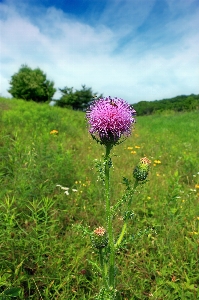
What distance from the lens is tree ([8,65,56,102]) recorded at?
3434cm

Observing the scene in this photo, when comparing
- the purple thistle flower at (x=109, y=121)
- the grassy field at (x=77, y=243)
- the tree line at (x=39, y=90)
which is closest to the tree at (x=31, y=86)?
the tree line at (x=39, y=90)

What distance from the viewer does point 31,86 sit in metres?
33.9

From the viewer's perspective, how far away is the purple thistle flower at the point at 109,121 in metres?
1.55

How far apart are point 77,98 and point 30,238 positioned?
1363 inches

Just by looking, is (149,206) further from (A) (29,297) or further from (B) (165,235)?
(A) (29,297)

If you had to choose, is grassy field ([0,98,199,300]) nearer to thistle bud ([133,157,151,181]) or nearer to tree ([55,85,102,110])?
thistle bud ([133,157,151,181])

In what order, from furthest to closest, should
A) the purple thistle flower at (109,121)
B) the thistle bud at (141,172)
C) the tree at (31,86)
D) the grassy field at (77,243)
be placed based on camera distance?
1. the tree at (31,86)
2. the grassy field at (77,243)
3. the thistle bud at (141,172)
4. the purple thistle flower at (109,121)

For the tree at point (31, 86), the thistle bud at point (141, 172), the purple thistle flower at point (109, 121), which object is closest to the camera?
the purple thistle flower at point (109, 121)

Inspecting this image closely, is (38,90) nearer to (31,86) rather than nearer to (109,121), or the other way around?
(31,86)

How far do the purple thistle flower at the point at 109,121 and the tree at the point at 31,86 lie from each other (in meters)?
34.0

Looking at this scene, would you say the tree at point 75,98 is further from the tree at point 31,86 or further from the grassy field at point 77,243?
the grassy field at point 77,243

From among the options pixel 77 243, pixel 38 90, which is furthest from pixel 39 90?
pixel 77 243

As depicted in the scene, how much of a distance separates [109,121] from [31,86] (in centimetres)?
3434

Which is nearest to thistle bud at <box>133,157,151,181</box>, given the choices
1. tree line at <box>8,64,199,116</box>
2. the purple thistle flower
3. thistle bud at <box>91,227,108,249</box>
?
the purple thistle flower
